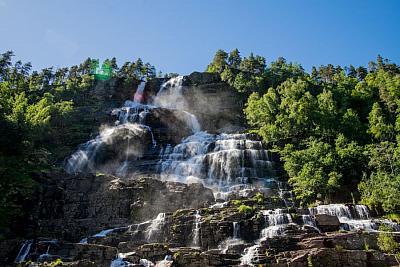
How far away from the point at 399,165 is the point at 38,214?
120ft

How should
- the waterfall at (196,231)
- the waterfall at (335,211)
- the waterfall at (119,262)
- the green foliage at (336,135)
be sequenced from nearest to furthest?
the waterfall at (119,262) → the waterfall at (196,231) → the waterfall at (335,211) → the green foliage at (336,135)

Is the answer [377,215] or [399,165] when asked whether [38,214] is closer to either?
[377,215]

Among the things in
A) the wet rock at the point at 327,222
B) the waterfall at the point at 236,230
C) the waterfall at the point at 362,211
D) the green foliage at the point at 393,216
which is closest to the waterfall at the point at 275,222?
the waterfall at the point at 236,230

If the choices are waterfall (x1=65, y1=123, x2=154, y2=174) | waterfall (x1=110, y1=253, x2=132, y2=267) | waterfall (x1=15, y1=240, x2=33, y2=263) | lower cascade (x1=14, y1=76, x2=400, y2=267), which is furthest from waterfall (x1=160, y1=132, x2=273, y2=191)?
waterfall (x1=15, y1=240, x2=33, y2=263)

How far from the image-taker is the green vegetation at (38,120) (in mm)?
33094

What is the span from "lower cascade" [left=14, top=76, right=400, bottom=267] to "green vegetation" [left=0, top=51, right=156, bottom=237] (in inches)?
150

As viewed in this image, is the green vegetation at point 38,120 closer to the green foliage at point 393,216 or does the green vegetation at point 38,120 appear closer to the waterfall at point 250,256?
the waterfall at point 250,256

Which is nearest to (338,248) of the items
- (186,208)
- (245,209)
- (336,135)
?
(245,209)

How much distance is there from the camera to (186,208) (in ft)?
117

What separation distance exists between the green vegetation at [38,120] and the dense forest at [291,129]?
0.37 feet

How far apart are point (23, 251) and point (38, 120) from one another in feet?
87.7

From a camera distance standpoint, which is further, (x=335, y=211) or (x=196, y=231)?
(x=335, y=211)

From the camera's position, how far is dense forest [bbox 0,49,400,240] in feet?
115

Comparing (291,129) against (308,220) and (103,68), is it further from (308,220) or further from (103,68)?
(103,68)
